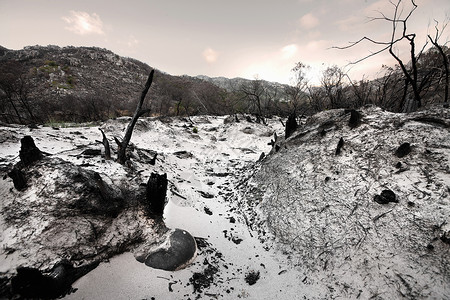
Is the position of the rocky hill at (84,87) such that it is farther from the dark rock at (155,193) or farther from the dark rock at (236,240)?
the dark rock at (236,240)

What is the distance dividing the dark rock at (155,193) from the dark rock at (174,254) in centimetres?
41

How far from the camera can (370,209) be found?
2.07 m

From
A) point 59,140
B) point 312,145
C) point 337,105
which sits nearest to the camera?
point 312,145

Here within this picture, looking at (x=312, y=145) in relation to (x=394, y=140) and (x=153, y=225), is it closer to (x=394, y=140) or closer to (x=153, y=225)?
(x=394, y=140)

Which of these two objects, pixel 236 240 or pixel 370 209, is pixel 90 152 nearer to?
pixel 236 240

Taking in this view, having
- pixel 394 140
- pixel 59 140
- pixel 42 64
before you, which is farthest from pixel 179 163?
pixel 42 64

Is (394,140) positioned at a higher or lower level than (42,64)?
lower

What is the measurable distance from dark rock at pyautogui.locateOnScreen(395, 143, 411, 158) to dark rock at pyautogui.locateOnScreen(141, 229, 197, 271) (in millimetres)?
2831

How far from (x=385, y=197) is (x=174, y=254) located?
2455 mm

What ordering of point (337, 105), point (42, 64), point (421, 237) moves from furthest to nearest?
point (42, 64) → point (337, 105) → point (421, 237)

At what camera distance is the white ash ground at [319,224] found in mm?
1625

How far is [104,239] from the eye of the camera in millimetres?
1890

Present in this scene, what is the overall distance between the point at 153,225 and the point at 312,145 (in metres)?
2.98

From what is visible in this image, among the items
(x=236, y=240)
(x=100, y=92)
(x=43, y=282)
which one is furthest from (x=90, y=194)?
(x=100, y=92)
